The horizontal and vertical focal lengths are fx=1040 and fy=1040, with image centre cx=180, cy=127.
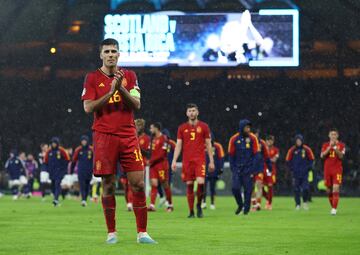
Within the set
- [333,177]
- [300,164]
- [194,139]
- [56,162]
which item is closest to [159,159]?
[300,164]

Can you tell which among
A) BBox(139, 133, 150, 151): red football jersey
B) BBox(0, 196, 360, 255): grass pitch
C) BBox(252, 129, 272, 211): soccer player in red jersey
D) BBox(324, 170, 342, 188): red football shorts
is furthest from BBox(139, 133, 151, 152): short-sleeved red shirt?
BBox(0, 196, 360, 255): grass pitch

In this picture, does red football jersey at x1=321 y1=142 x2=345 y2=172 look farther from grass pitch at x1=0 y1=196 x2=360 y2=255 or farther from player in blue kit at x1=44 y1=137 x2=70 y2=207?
player in blue kit at x1=44 y1=137 x2=70 y2=207

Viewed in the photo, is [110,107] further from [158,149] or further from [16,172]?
[16,172]

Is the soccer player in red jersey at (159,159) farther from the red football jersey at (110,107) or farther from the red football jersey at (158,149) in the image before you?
the red football jersey at (110,107)

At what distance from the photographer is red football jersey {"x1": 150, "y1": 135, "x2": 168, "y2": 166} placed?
27531mm

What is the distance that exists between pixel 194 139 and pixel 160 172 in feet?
16.7

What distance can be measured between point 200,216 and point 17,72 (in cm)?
3440

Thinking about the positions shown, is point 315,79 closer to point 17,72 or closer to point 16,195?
point 17,72

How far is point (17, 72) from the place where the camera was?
55.3 m

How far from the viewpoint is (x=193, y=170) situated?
893 inches

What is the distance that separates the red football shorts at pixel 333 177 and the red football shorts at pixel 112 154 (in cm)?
1281

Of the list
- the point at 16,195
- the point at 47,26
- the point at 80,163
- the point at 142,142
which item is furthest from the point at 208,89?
the point at 142,142

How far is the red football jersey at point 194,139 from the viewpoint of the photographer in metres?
22.5

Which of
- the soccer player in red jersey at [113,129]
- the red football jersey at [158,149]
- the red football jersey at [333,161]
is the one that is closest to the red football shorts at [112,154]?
the soccer player in red jersey at [113,129]
